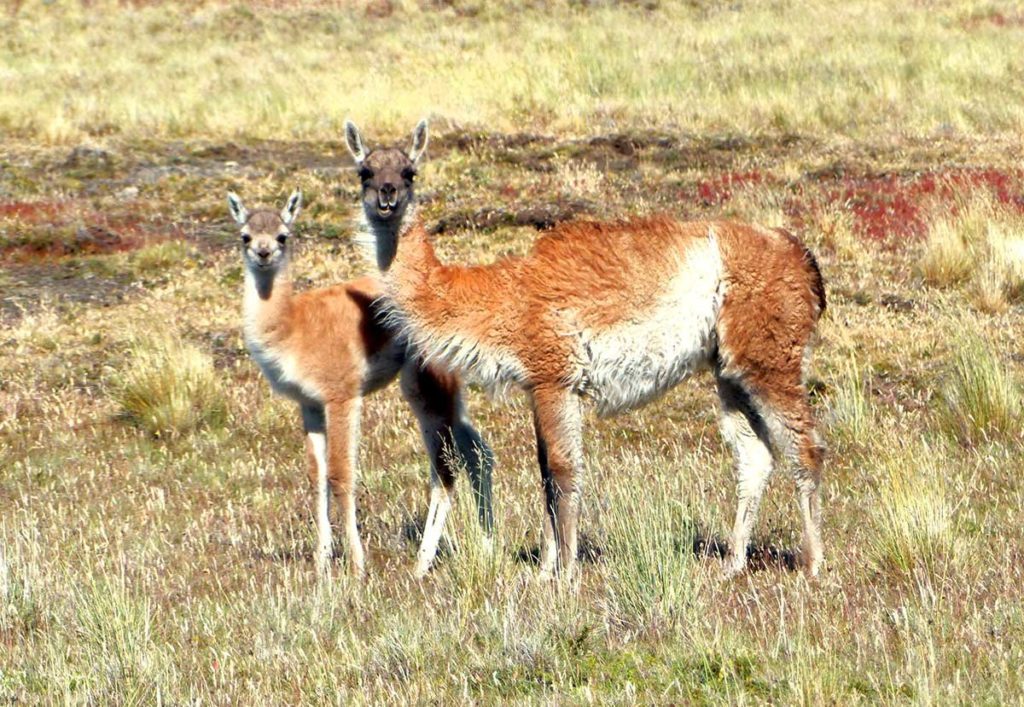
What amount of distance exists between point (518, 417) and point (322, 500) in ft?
9.38

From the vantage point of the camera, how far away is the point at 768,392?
6.71m

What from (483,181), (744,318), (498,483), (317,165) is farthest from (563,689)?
(317,165)

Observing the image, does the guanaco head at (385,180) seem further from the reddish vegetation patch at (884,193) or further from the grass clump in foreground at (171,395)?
the reddish vegetation patch at (884,193)

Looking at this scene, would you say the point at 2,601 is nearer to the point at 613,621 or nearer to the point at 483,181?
the point at 613,621

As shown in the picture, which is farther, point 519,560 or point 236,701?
point 519,560

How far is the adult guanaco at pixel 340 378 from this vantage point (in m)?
7.34

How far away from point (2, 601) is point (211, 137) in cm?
1677

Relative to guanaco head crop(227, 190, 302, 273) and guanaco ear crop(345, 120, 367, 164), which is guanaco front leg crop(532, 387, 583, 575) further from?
guanaco head crop(227, 190, 302, 273)

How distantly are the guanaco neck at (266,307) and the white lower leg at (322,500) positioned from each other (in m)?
0.62

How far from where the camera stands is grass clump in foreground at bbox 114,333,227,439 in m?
10.1

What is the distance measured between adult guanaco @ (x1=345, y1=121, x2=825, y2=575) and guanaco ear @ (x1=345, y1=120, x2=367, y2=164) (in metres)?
0.25

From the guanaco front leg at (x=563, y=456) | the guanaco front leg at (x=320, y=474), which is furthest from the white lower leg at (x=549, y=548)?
the guanaco front leg at (x=320, y=474)

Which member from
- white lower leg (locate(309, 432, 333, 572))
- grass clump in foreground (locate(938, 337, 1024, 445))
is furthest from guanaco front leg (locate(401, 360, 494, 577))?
grass clump in foreground (locate(938, 337, 1024, 445))

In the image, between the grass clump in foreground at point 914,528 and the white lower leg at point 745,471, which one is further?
the white lower leg at point 745,471
